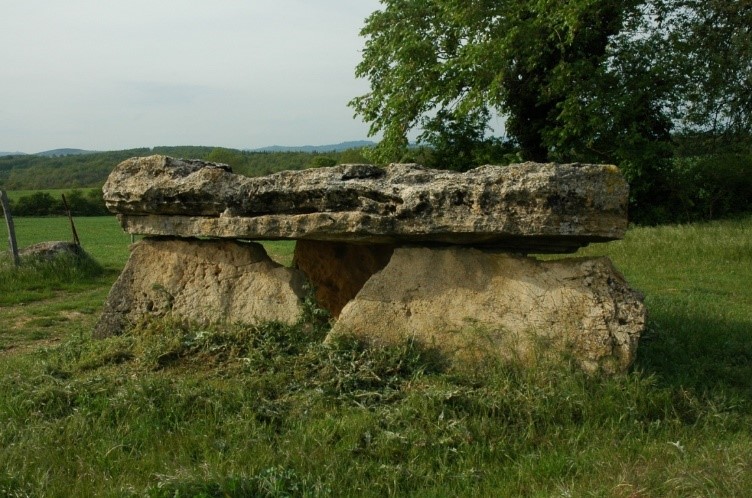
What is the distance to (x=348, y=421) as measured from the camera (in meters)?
5.38

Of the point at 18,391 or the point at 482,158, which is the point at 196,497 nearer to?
the point at 18,391

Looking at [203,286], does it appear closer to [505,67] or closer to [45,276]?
[45,276]

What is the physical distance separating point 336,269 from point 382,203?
216cm

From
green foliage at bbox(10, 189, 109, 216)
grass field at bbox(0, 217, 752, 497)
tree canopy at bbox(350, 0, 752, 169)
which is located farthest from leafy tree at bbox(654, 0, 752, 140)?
green foliage at bbox(10, 189, 109, 216)

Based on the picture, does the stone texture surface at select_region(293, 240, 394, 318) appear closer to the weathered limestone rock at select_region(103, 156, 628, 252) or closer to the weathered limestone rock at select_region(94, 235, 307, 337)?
the weathered limestone rock at select_region(94, 235, 307, 337)

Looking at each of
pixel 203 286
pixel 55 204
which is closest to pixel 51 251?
pixel 203 286

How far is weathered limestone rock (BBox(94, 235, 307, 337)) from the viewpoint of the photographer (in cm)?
752

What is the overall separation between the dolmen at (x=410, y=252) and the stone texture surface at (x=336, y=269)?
0.07 m

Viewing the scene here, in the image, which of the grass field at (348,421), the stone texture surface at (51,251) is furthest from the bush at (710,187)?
the stone texture surface at (51,251)

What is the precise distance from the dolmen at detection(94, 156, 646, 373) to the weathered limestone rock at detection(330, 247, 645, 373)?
0.04 ft

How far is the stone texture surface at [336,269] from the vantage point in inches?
338

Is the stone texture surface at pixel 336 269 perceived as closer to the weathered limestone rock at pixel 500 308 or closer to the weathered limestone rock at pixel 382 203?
the weathered limestone rock at pixel 382 203

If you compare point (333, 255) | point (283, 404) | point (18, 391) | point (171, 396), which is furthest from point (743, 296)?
point (18, 391)

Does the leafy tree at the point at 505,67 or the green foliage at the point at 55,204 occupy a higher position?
the leafy tree at the point at 505,67
